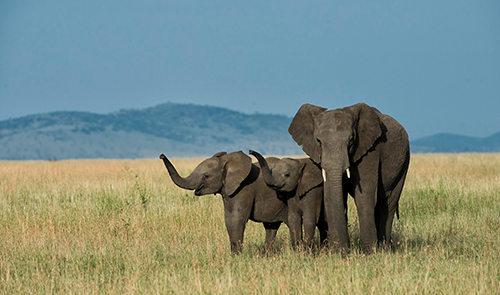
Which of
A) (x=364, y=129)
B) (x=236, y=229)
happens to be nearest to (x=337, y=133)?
(x=364, y=129)

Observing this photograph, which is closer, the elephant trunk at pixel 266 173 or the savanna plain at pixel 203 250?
the savanna plain at pixel 203 250

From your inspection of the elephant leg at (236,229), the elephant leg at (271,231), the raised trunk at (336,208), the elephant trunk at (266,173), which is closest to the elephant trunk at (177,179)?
the elephant leg at (236,229)

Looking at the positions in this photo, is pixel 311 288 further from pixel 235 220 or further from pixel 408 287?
pixel 235 220

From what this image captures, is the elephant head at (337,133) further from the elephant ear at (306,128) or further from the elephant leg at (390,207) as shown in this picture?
the elephant leg at (390,207)

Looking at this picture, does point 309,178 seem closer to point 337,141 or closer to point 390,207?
point 337,141

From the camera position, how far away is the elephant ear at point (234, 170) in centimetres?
800

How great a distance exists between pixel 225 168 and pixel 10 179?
45.3ft

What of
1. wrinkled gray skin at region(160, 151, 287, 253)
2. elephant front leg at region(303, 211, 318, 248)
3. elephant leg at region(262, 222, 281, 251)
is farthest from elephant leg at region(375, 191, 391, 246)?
wrinkled gray skin at region(160, 151, 287, 253)

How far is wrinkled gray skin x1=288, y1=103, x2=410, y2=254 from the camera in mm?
7191

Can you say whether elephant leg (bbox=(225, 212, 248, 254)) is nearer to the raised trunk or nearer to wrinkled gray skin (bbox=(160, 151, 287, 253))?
wrinkled gray skin (bbox=(160, 151, 287, 253))

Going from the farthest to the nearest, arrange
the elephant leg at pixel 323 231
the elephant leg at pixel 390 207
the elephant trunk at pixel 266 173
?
the elephant leg at pixel 390 207, the elephant leg at pixel 323 231, the elephant trunk at pixel 266 173

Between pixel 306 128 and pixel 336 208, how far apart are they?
4.21 ft

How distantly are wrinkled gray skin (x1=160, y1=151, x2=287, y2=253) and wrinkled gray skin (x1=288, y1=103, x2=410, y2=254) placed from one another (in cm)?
100

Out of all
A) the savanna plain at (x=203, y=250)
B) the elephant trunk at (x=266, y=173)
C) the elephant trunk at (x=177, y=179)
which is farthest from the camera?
the elephant trunk at (x=177, y=179)
